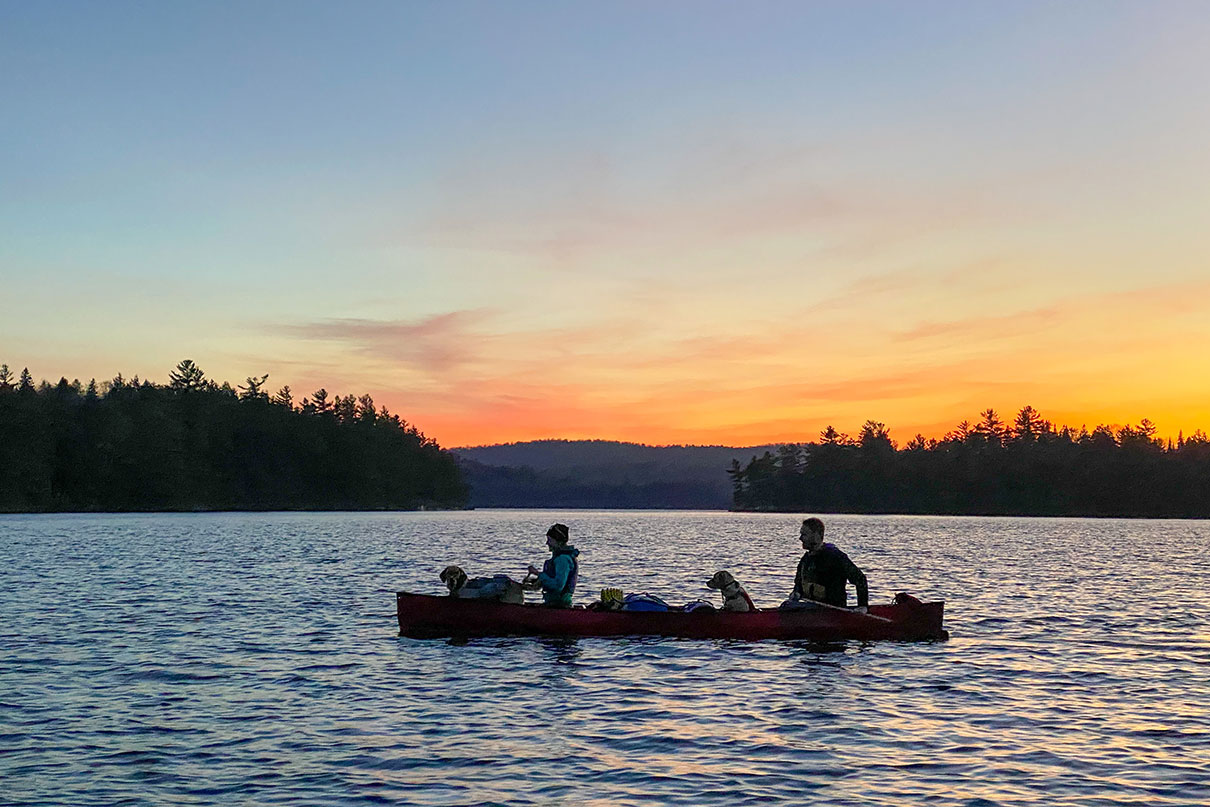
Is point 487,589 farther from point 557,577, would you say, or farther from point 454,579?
point 557,577

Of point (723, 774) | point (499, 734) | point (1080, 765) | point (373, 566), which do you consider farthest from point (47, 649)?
point (373, 566)

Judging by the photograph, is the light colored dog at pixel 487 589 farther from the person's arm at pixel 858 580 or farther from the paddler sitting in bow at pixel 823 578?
the person's arm at pixel 858 580

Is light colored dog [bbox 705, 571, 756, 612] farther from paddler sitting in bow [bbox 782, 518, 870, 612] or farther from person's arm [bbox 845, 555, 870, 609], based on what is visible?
person's arm [bbox 845, 555, 870, 609]

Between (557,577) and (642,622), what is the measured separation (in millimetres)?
2308

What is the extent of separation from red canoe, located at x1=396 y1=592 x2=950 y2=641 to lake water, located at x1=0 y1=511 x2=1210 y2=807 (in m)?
0.42

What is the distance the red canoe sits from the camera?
83.4ft

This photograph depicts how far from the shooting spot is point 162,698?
18.2 metres

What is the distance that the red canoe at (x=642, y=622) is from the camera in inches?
1001

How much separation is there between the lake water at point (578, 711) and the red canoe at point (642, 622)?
0.42 meters

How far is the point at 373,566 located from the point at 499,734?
4315 cm

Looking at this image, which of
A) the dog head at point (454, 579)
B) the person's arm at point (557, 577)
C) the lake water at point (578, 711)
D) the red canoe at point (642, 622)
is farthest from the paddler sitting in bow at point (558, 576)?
the dog head at point (454, 579)

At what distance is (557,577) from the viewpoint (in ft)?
84.0

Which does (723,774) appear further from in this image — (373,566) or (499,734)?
(373,566)

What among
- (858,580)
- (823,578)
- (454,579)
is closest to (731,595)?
(823,578)
